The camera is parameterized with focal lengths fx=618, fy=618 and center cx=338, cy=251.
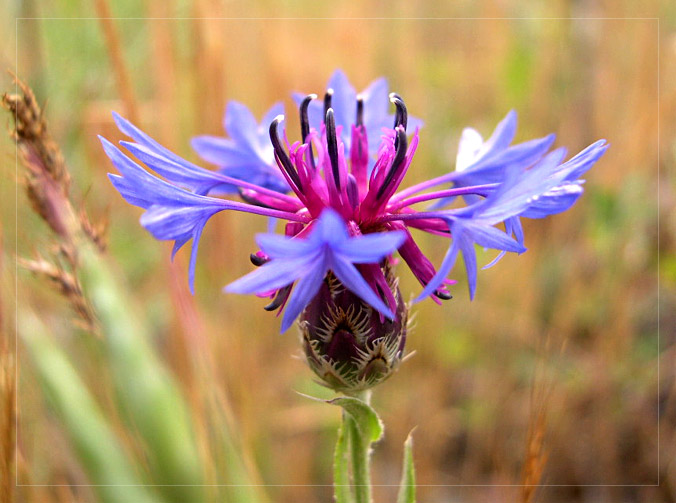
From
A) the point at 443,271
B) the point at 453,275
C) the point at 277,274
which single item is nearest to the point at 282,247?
the point at 277,274

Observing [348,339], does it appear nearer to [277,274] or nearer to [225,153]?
[277,274]

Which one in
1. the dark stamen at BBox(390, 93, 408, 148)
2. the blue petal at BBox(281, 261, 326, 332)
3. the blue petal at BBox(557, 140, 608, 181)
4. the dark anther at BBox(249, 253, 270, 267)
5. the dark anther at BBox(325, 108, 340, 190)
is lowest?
the blue petal at BBox(281, 261, 326, 332)

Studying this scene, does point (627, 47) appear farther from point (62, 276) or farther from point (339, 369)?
point (62, 276)

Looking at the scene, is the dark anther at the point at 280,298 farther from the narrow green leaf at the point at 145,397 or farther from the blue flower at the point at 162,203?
the narrow green leaf at the point at 145,397

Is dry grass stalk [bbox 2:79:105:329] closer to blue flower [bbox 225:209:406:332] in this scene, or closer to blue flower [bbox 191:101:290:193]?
blue flower [bbox 191:101:290:193]

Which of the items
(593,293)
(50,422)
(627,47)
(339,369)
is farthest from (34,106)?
(627,47)

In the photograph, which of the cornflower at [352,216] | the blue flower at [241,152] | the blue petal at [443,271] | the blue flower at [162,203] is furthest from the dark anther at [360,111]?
the blue petal at [443,271]

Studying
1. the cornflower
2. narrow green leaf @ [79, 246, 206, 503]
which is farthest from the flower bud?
narrow green leaf @ [79, 246, 206, 503]
